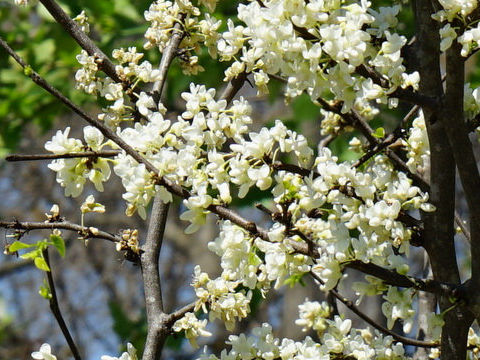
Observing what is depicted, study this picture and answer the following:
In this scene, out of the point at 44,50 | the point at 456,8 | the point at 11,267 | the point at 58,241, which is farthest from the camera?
the point at 11,267

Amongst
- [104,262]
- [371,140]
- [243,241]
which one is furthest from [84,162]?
[104,262]

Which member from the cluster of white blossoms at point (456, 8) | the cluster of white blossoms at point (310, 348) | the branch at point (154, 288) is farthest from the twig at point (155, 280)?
the cluster of white blossoms at point (456, 8)

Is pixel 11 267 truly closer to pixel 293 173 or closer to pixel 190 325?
pixel 190 325

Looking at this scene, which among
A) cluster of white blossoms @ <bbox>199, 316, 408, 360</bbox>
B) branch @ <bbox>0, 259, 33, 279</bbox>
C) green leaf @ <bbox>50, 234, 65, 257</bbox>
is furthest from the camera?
branch @ <bbox>0, 259, 33, 279</bbox>

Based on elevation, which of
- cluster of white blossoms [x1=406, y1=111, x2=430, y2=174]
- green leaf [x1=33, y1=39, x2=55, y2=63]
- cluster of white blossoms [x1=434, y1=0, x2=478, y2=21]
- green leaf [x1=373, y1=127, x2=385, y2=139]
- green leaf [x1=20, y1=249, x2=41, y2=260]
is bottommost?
green leaf [x1=20, y1=249, x2=41, y2=260]

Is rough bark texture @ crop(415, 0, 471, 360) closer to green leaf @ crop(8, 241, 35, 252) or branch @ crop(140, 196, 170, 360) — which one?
branch @ crop(140, 196, 170, 360)

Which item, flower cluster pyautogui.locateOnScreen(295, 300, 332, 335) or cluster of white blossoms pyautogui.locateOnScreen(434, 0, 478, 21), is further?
flower cluster pyautogui.locateOnScreen(295, 300, 332, 335)

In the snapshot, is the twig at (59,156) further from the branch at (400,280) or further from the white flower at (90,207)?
the branch at (400,280)

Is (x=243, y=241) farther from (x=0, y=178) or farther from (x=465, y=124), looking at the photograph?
(x=0, y=178)

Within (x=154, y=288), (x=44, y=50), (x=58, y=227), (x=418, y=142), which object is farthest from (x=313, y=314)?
(x=44, y=50)

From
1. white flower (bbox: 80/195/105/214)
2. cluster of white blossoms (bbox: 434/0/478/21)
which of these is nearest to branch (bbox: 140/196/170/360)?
white flower (bbox: 80/195/105/214)

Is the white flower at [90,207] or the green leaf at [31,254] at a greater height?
the white flower at [90,207]

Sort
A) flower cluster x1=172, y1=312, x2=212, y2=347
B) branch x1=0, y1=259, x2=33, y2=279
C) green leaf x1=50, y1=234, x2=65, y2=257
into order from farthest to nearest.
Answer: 1. branch x1=0, y1=259, x2=33, y2=279
2. flower cluster x1=172, y1=312, x2=212, y2=347
3. green leaf x1=50, y1=234, x2=65, y2=257

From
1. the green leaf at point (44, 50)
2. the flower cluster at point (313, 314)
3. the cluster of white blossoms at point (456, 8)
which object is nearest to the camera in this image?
the cluster of white blossoms at point (456, 8)
